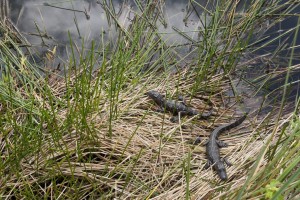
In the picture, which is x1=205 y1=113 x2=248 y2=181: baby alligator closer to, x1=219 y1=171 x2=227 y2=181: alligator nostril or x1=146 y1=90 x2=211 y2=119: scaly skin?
x1=219 y1=171 x2=227 y2=181: alligator nostril

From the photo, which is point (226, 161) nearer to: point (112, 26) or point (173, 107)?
point (173, 107)

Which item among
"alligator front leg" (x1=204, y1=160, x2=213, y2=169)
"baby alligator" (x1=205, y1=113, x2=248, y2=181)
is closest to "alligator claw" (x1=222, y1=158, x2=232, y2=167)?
"baby alligator" (x1=205, y1=113, x2=248, y2=181)

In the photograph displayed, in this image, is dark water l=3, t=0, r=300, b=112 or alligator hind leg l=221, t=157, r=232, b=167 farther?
dark water l=3, t=0, r=300, b=112

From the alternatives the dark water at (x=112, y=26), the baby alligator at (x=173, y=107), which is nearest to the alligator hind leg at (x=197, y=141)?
the baby alligator at (x=173, y=107)

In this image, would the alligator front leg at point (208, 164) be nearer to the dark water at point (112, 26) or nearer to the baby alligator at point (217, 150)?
the baby alligator at point (217, 150)

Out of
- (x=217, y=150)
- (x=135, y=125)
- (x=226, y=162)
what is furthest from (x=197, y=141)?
(x=135, y=125)

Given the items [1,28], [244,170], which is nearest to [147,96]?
[244,170]
